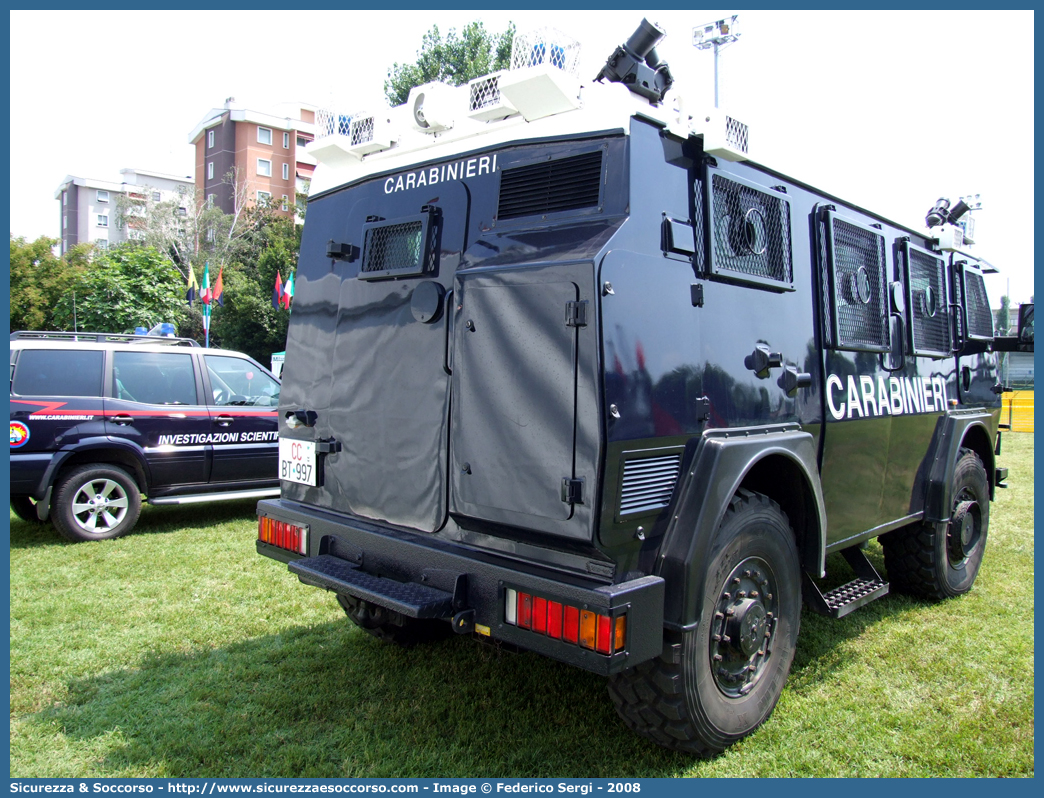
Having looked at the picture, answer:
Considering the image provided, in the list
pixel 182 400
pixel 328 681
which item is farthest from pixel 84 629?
pixel 182 400

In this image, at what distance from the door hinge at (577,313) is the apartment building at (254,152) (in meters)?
53.1

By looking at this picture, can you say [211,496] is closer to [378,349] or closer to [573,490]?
[378,349]

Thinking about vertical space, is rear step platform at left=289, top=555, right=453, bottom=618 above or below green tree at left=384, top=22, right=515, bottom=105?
below

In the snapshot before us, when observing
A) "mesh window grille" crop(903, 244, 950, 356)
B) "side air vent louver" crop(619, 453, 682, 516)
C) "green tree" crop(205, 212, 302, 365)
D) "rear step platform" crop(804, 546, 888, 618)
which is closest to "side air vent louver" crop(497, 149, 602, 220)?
"side air vent louver" crop(619, 453, 682, 516)

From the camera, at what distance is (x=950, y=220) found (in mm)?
5582

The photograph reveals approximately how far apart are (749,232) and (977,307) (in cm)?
369

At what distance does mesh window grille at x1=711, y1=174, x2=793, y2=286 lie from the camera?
10.4 feet

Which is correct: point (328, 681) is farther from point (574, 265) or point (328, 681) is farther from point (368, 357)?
point (574, 265)

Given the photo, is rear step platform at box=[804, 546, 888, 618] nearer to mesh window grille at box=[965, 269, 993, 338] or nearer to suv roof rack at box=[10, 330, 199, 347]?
mesh window grille at box=[965, 269, 993, 338]

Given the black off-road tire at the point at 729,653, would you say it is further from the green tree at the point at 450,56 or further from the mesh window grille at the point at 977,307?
the green tree at the point at 450,56

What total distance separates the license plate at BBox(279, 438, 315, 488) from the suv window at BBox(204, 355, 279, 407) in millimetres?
4414

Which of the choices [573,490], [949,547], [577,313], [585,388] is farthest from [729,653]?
[949,547]

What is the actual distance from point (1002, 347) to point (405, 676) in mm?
5337

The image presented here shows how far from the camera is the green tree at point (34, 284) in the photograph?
116 feet
